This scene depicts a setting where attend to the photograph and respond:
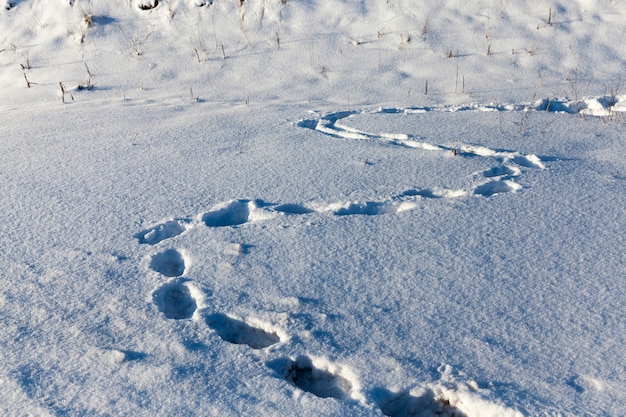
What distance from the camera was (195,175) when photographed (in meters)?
3.04

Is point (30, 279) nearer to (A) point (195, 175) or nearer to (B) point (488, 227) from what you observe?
(A) point (195, 175)

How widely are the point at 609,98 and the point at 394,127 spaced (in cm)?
164

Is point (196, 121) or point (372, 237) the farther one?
point (196, 121)

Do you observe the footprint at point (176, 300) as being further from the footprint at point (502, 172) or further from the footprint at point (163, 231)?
the footprint at point (502, 172)

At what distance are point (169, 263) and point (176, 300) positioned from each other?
26 centimetres

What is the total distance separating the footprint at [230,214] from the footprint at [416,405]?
123cm

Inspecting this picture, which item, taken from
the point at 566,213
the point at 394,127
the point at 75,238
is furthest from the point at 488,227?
the point at 75,238

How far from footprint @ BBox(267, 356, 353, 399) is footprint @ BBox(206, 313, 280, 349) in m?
0.15

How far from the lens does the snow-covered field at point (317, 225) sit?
1712mm

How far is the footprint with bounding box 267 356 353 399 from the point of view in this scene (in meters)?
1.72

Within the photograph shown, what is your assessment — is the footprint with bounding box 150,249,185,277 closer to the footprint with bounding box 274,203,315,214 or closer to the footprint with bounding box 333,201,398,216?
the footprint with bounding box 274,203,315,214

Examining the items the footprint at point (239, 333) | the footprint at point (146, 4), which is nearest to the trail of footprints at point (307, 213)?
the footprint at point (239, 333)

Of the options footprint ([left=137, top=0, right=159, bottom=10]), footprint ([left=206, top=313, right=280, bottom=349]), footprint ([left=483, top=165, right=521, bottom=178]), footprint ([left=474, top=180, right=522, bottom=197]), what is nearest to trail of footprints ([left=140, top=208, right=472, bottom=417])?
footprint ([left=206, top=313, right=280, bottom=349])

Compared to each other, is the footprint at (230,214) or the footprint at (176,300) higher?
the footprint at (230,214)
